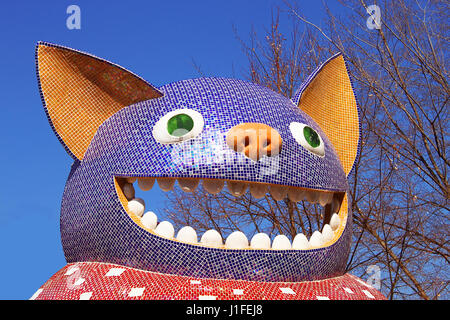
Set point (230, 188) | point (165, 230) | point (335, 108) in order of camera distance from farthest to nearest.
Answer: point (335, 108) < point (230, 188) < point (165, 230)

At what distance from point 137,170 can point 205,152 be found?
509mm

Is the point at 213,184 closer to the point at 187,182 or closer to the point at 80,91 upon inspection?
the point at 187,182

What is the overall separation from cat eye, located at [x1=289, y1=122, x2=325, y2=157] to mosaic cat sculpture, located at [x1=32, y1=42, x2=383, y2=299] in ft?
0.04

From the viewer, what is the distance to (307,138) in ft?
14.3

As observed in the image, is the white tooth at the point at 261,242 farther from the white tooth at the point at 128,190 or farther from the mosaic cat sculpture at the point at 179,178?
the white tooth at the point at 128,190

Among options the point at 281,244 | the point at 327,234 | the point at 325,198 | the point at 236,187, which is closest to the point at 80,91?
the point at 236,187

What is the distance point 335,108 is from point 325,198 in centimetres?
116

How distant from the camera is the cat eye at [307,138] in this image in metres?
4.29

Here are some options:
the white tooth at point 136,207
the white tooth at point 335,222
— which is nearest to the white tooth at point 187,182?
the white tooth at point 136,207

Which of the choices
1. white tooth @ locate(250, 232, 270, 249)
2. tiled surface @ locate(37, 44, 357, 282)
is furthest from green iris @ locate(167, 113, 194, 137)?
white tooth @ locate(250, 232, 270, 249)

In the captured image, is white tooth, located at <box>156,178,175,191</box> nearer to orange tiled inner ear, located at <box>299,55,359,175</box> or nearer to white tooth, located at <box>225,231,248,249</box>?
white tooth, located at <box>225,231,248,249</box>

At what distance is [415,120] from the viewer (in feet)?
28.1

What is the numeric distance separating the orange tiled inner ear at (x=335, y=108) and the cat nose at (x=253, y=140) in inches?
49.5

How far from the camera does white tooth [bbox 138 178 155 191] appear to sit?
4074mm
